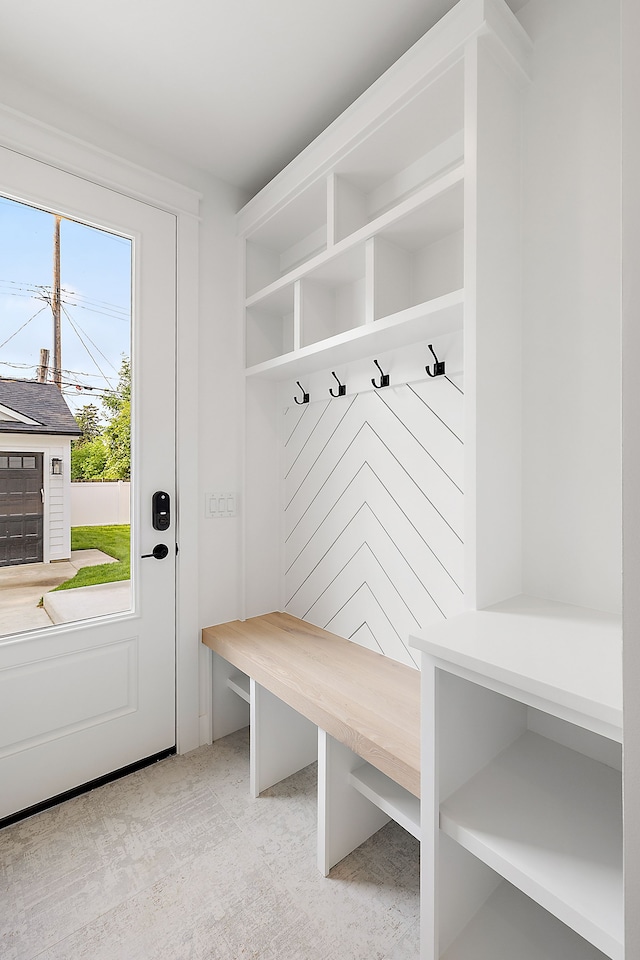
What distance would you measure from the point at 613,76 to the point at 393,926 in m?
2.26

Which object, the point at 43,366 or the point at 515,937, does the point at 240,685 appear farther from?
the point at 43,366

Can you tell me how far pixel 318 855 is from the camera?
1420mm

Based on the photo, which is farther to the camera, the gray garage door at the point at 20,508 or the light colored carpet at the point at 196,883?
the gray garage door at the point at 20,508

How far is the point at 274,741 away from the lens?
1807 mm

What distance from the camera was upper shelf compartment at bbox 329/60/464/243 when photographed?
1.34 meters

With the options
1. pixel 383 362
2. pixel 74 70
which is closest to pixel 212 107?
pixel 74 70

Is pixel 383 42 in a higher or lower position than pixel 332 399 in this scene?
higher

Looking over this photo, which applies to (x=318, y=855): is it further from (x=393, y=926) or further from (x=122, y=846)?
(x=122, y=846)

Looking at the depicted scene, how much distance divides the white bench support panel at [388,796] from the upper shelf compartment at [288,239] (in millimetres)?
2003

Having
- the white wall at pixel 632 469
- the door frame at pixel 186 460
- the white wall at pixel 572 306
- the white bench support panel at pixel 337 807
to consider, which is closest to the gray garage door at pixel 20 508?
the door frame at pixel 186 460

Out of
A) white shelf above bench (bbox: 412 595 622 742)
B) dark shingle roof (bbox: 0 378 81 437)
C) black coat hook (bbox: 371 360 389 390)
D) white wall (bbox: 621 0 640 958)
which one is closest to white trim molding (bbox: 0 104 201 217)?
dark shingle roof (bbox: 0 378 81 437)

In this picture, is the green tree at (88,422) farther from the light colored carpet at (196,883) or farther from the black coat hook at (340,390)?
the light colored carpet at (196,883)

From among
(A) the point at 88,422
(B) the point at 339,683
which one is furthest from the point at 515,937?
(A) the point at 88,422

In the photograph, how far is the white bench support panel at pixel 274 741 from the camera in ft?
5.75
